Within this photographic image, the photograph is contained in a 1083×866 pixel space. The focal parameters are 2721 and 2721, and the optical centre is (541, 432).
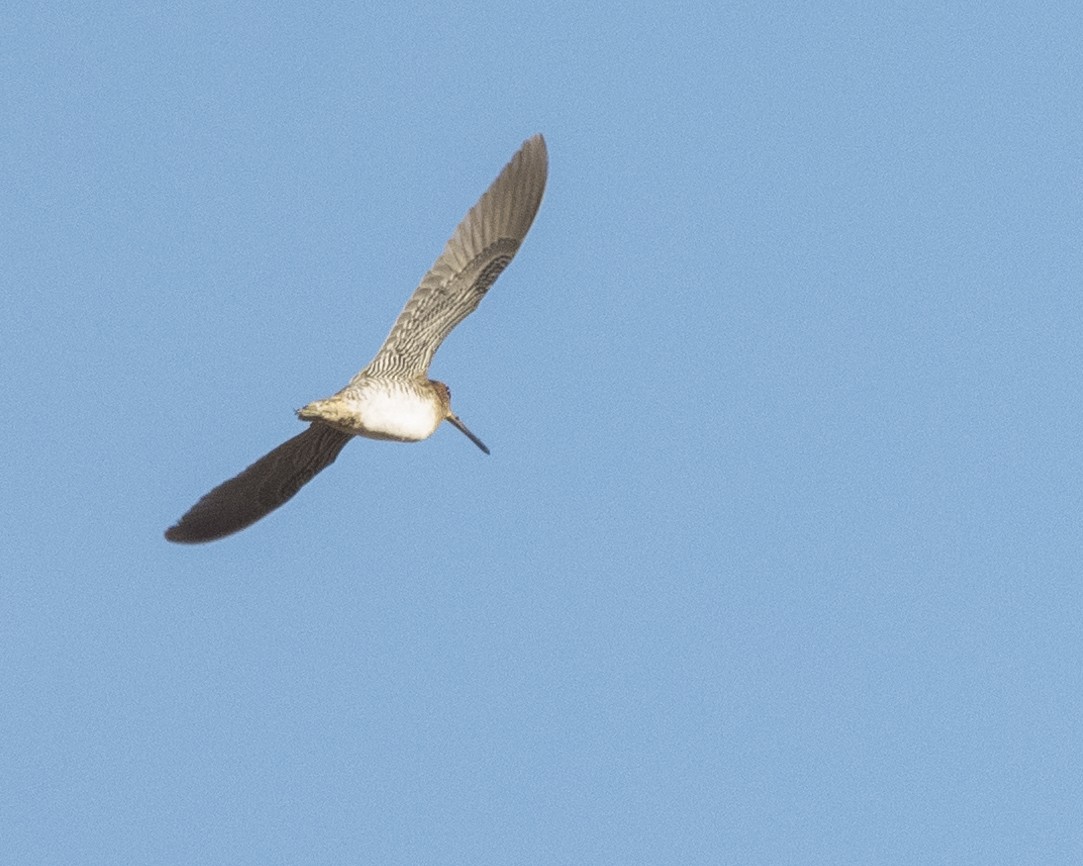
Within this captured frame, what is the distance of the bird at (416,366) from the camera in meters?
26.8

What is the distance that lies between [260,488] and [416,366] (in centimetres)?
232

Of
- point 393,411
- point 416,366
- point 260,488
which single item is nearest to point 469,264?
point 416,366

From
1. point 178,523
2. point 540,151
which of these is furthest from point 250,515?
point 540,151

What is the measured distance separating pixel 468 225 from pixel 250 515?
3865 millimetres

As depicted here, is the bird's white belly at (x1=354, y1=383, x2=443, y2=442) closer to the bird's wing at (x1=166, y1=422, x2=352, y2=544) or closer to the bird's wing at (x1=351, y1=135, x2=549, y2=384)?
the bird's wing at (x1=351, y1=135, x2=549, y2=384)

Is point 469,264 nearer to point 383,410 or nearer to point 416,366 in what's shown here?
point 416,366

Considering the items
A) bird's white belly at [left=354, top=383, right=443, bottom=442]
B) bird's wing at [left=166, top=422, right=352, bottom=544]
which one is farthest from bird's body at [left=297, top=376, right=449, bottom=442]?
bird's wing at [left=166, top=422, right=352, bottom=544]

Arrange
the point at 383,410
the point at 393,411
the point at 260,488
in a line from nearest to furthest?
the point at 383,410 < the point at 393,411 < the point at 260,488

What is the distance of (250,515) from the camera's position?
28.4m

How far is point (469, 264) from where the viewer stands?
89.8 ft

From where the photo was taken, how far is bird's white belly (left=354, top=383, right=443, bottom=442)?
1037 inches

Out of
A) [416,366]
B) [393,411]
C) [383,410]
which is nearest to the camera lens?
[383,410]

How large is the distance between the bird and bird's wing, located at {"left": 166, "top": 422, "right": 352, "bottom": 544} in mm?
10

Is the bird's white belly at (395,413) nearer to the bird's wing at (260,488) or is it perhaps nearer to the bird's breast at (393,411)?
the bird's breast at (393,411)
